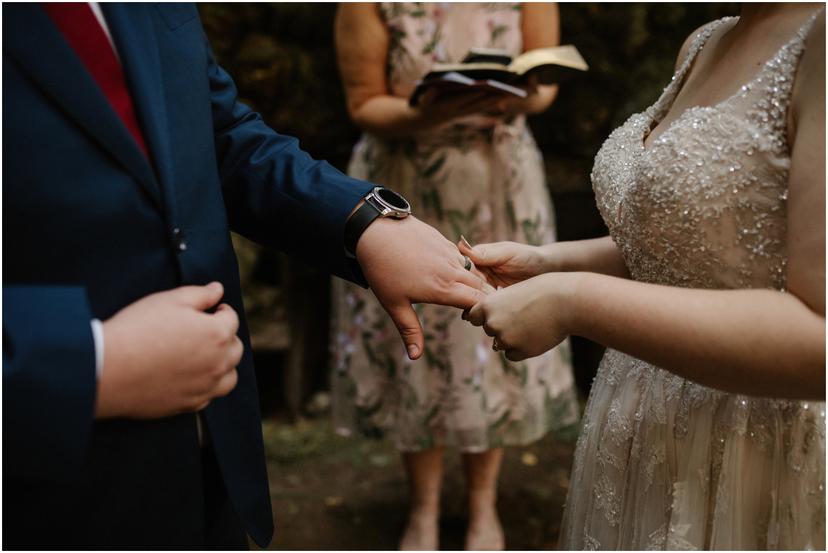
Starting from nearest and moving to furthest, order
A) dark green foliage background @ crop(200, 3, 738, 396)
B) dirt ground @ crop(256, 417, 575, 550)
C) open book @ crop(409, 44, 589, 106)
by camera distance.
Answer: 1. open book @ crop(409, 44, 589, 106)
2. dirt ground @ crop(256, 417, 575, 550)
3. dark green foliage background @ crop(200, 3, 738, 396)

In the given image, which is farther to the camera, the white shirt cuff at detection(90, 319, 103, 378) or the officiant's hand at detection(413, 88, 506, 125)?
the officiant's hand at detection(413, 88, 506, 125)

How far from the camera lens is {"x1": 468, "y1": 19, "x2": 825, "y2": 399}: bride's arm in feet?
3.51

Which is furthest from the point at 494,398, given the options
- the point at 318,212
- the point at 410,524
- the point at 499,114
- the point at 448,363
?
the point at 318,212

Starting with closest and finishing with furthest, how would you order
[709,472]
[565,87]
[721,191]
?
[721,191], [709,472], [565,87]

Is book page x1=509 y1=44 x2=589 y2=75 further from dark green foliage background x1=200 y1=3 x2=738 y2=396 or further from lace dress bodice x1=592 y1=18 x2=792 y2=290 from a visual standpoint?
dark green foliage background x1=200 y1=3 x2=738 y2=396

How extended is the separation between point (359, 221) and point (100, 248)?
467mm

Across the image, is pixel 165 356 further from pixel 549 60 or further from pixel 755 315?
pixel 549 60

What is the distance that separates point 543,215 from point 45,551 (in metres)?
2.18

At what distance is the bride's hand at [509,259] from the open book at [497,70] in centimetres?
79

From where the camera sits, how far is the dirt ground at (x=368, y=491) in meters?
3.27

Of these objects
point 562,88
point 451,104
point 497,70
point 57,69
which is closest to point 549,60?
point 497,70

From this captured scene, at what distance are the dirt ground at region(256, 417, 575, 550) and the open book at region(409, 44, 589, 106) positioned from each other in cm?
178

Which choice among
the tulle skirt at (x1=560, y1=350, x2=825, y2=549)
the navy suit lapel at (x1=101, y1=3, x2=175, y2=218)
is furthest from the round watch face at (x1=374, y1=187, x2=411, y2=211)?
the tulle skirt at (x1=560, y1=350, x2=825, y2=549)

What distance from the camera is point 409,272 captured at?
140cm
